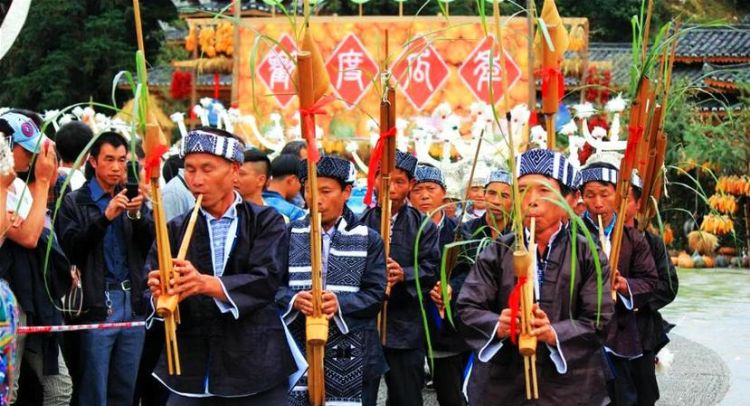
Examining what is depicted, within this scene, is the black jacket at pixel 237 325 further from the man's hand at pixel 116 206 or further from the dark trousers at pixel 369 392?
the man's hand at pixel 116 206

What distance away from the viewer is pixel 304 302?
213 inches

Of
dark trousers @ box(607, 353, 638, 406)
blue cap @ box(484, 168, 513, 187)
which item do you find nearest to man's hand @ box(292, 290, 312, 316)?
blue cap @ box(484, 168, 513, 187)

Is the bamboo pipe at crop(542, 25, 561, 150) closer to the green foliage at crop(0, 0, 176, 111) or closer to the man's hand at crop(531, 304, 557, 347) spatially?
the man's hand at crop(531, 304, 557, 347)

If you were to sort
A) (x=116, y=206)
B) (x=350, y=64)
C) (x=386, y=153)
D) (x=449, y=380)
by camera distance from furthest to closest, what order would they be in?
(x=350, y=64)
(x=449, y=380)
(x=386, y=153)
(x=116, y=206)

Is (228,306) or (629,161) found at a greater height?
(629,161)

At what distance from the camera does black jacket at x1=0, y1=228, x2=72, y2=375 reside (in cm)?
564

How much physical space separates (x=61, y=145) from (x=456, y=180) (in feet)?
14.4

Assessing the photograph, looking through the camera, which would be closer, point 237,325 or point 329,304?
point 237,325

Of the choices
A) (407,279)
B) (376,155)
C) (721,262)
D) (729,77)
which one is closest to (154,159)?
(376,155)

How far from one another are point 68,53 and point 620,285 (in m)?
26.9

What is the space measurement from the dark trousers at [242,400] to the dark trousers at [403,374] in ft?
6.12

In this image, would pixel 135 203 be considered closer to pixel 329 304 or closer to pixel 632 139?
pixel 329 304

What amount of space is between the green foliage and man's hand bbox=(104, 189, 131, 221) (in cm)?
2487

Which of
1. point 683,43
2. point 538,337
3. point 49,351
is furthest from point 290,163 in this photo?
point 683,43
